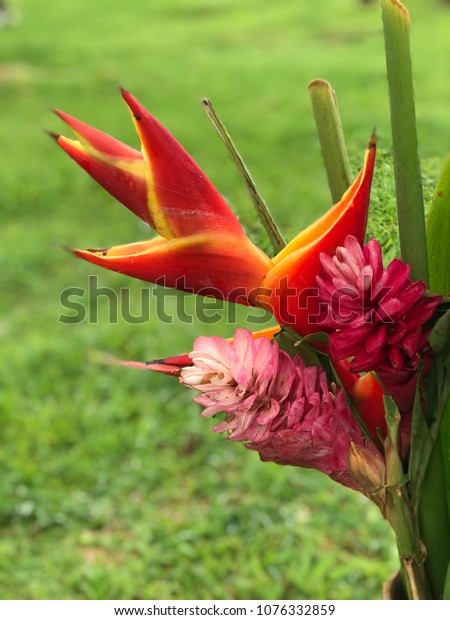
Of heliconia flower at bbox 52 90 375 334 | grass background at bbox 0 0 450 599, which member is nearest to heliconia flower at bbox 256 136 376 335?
heliconia flower at bbox 52 90 375 334

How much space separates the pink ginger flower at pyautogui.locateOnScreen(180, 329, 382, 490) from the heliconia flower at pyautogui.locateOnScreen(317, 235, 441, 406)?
0.04 meters

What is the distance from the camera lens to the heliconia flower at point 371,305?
1.37 feet

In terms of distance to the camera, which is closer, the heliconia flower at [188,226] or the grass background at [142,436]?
the heliconia flower at [188,226]

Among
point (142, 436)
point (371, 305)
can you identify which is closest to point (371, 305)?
point (371, 305)

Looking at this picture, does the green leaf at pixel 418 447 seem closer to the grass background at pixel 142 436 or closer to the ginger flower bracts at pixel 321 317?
the ginger flower bracts at pixel 321 317

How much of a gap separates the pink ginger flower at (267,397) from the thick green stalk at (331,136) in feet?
0.40

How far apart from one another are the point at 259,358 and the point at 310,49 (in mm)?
5526

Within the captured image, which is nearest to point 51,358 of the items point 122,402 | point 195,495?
point 122,402

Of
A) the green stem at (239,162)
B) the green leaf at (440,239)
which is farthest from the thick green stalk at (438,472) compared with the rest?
the green stem at (239,162)

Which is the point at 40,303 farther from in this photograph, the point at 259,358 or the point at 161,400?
the point at 259,358

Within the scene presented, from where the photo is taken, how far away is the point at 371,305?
0.42 meters

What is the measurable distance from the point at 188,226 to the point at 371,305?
10 cm

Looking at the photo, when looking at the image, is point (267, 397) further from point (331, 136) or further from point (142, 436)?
point (142, 436)

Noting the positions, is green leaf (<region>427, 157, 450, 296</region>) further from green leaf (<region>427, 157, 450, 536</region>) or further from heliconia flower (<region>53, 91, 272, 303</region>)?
heliconia flower (<region>53, 91, 272, 303</region>)
